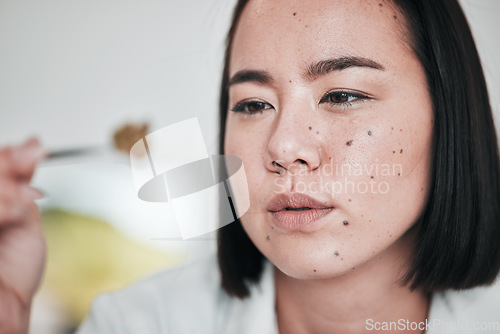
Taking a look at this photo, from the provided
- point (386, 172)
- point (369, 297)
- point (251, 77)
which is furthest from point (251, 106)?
point (369, 297)

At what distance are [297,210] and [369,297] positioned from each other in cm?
17

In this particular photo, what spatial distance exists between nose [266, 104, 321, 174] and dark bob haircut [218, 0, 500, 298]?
0.16m

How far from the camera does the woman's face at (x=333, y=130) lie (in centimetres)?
42

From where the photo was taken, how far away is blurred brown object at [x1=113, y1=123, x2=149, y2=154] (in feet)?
1.97

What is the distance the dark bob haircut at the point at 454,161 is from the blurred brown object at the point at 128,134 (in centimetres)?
17

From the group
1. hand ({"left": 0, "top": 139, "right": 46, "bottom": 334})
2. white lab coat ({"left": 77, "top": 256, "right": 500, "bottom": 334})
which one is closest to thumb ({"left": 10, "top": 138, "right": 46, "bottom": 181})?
hand ({"left": 0, "top": 139, "right": 46, "bottom": 334})

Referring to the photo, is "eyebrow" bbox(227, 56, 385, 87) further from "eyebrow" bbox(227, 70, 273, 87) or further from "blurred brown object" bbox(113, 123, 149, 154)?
"blurred brown object" bbox(113, 123, 149, 154)

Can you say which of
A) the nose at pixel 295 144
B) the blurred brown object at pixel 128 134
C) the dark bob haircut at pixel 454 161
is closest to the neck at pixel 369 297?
the dark bob haircut at pixel 454 161

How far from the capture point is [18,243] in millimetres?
522

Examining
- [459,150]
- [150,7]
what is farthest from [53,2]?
[459,150]

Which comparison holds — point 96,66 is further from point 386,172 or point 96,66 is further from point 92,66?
point 386,172

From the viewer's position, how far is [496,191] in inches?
21.1

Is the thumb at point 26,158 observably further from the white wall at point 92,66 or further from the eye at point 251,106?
the eye at point 251,106

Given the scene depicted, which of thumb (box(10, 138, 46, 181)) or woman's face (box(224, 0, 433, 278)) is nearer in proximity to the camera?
woman's face (box(224, 0, 433, 278))
